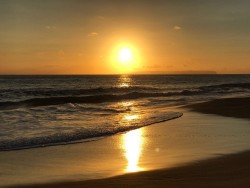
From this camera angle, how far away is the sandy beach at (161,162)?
Answer: 6.92 meters

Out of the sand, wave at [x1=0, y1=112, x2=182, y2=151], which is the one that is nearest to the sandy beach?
wave at [x1=0, y1=112, x2=182, y2=151]

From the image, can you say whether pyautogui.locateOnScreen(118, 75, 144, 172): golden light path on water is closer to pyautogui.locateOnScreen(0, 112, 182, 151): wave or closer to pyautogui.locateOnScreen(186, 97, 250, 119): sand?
pyautogui.locateOnScreen(0, 112, 182, 151): wave

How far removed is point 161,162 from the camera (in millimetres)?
8562

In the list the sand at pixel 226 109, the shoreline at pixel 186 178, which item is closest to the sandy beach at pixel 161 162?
the shoreline at pixel 186 178

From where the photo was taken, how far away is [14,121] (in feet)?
53.6

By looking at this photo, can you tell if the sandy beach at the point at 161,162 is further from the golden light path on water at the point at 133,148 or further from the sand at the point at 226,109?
the sand at the point at 226,109

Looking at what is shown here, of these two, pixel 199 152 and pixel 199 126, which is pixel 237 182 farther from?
pixel 199 126

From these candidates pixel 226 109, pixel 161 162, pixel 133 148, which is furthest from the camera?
pixel 226 109

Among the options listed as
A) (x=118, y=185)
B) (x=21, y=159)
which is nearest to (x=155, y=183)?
(x=118, y=185)

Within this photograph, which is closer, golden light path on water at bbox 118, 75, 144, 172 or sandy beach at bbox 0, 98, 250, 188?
sandy beach at bbox 0, 98, 250, 188

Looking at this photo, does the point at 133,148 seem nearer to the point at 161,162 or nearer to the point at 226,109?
the point at 161,162

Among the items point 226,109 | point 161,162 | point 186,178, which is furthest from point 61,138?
point 226,109

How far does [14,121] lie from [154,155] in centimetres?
881

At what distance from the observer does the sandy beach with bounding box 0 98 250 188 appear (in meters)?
6.92
